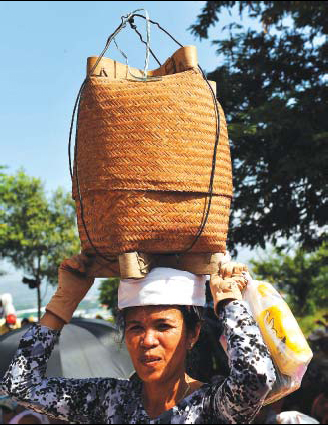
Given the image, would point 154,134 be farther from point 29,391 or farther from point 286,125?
point 286,125

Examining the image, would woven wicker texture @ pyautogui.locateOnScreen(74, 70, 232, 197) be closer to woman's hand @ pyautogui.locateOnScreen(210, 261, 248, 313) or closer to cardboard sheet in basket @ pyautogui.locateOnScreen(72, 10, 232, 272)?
cardboard sheet in basket @ pyautogui.locateOnScreen(72, 10, 232, 272)

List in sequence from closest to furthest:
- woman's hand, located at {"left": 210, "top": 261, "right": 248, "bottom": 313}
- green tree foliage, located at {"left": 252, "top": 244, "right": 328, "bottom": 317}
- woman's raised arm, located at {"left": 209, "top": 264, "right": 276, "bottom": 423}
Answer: woman's raised arm, located at {"left": 209, "top": 264, "right": 276, "bottom": 423} → woman's hand, located at {"left": 210, "top": 261, "right": 248, "bottom": 313} → green tree foliage, located at {"left": 252, "top": 244, "right": 328, "bottom": 317}

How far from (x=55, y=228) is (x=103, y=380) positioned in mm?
19488

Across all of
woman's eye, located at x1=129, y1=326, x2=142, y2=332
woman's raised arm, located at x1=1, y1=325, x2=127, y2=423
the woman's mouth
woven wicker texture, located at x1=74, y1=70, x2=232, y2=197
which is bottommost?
woman's raised arm, located at x1=1, y1=325, x2=127, y2=423

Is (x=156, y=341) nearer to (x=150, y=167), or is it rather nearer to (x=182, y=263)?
(x=182, y=263)

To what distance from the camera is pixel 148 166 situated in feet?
5.37

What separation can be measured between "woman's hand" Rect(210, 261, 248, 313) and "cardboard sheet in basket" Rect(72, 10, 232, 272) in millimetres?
105

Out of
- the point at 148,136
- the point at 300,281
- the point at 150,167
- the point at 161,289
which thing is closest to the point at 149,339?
the point at 161,289

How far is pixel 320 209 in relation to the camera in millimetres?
6086

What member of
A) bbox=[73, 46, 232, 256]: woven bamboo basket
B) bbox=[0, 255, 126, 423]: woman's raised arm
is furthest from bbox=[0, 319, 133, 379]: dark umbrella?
bbox=[73, 46, 232, 256]: woven bamboo basket

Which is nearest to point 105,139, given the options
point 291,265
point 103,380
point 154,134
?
point 154,134

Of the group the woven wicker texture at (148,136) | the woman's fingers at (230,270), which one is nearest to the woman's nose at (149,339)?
the woman's fingers at (230,270)

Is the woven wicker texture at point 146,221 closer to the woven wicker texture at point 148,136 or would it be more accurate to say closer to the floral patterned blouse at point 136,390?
the woven wicker texture at point 148,136

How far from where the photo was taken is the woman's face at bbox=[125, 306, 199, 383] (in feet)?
5.40
